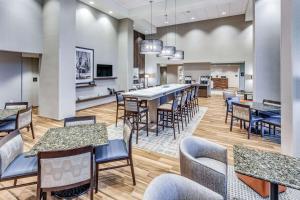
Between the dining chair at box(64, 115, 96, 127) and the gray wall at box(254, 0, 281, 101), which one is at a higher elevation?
the gray wall at box(254, 0, 281, 101)

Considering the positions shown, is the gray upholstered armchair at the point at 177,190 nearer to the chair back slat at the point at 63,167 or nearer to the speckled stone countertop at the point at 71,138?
the chair back slat at the point at 63,167

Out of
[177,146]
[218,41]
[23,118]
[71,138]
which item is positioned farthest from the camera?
[218,41]

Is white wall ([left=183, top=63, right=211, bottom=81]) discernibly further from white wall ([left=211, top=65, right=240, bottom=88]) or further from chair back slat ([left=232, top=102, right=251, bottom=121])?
white wall ([left=211, top=65, right=240, bottom=88])

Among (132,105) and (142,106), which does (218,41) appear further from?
(132,105)

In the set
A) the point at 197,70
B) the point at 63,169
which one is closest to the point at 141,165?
the point at 63,169

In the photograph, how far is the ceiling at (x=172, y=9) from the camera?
7559 millimetres

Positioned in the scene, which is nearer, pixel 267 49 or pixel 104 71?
pixel 267 49

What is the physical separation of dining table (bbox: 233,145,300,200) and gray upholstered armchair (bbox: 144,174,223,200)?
31cm

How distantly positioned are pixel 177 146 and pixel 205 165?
6.74 feet

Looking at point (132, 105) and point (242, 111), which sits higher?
point (132, 105)

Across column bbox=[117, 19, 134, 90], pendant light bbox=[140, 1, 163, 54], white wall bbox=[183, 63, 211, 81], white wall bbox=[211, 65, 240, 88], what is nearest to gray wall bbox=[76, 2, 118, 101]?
column bbox=[117, 19, 134, 90]

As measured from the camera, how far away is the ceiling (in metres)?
7.56

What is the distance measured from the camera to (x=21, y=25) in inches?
207

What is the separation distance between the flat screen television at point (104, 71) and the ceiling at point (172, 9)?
2.54 metres
